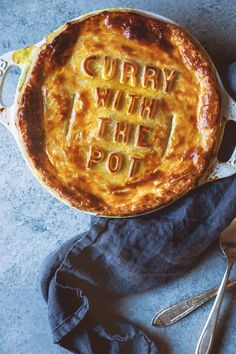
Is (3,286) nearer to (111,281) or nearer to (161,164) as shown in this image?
(111,281)

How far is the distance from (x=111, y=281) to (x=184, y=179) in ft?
1.28

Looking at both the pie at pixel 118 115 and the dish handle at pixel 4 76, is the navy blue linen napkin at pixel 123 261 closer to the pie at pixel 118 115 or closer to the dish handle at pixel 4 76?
the pie at pixel 118 115

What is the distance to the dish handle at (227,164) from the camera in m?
1.64

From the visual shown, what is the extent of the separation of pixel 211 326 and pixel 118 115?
0.68 metres

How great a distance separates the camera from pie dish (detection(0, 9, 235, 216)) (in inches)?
64.7

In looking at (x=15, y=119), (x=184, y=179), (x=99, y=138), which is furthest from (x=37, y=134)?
(x=184, y=179)

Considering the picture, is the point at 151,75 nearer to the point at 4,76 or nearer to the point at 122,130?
the point at 122,130

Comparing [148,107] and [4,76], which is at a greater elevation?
[4,76]

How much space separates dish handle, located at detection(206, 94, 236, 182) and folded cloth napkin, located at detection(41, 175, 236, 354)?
4 centimetres

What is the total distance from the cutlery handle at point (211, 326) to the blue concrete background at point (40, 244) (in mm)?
40

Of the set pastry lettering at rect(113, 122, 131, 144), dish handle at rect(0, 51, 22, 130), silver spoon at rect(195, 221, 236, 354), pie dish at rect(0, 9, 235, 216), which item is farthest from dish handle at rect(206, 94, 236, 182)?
dish handle at rect(0, 51, 22, 130)

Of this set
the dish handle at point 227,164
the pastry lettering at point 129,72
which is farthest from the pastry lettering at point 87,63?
the dish handle at point 227,164

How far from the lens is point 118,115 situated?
1.67 m

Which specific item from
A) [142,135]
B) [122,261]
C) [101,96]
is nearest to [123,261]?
[122,261]
